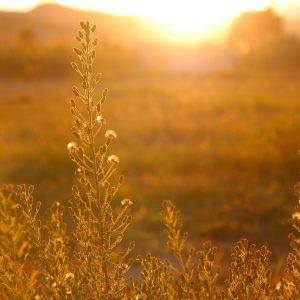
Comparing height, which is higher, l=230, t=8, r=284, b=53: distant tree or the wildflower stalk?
the wildflower stalk

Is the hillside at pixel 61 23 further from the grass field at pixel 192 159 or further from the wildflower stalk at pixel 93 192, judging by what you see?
the wildflower stalk at pixel 93 192

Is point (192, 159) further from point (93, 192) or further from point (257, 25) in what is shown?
point (257, 25)

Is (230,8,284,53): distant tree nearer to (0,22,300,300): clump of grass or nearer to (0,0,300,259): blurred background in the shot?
(0,0,300,259): blurred background

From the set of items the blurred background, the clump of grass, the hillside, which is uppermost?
the clump of grass

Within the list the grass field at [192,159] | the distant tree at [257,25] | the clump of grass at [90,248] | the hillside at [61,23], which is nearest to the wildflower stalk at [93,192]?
the clump of grass at [90,248]

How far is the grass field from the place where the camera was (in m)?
8.71

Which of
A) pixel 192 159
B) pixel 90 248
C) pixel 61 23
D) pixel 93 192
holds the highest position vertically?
pixel 93 192

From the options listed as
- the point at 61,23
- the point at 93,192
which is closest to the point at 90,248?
the point at 93,192

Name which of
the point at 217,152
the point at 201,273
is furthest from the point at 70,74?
the point at 201,273

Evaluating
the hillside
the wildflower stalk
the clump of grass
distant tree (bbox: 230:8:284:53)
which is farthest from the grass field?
the hillside

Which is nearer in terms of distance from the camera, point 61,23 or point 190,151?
point 190,151

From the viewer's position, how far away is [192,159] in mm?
12398

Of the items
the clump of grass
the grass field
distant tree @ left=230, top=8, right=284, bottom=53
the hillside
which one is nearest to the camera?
the clump of grass

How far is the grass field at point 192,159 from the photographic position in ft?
28.6
